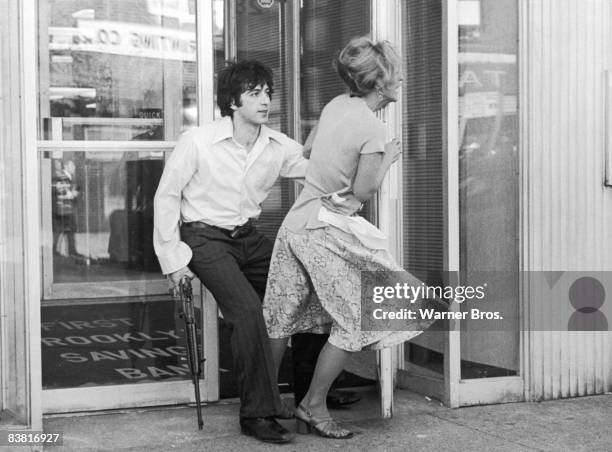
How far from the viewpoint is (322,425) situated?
4410 mm

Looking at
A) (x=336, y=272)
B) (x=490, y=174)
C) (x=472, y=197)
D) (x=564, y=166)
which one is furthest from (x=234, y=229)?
(x=564, y=166)

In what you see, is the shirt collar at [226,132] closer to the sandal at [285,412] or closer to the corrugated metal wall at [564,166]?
the sandal at [285,412]

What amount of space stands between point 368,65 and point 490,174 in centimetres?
124

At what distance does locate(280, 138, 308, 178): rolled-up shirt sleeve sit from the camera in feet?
15.6

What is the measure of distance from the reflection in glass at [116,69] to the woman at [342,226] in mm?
969

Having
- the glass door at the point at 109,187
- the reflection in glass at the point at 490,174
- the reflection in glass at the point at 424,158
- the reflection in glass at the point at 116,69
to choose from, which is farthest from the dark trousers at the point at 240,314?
the reflection in glass at the point at 490,174

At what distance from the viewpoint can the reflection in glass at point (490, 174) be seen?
5.21m

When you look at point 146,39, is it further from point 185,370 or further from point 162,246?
point 185,370

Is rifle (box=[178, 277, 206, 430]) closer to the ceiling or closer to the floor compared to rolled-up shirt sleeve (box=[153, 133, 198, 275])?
closer to the floor

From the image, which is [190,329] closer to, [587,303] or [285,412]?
[285,412]

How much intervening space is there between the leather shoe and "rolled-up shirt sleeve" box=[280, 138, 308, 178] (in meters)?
1.19

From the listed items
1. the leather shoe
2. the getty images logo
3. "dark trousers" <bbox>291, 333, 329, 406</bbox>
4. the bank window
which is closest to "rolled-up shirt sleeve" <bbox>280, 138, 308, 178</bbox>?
the bank window

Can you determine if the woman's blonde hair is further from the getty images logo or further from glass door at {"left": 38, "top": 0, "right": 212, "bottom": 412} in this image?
the getty images logo

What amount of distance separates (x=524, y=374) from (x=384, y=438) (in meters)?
1.16
